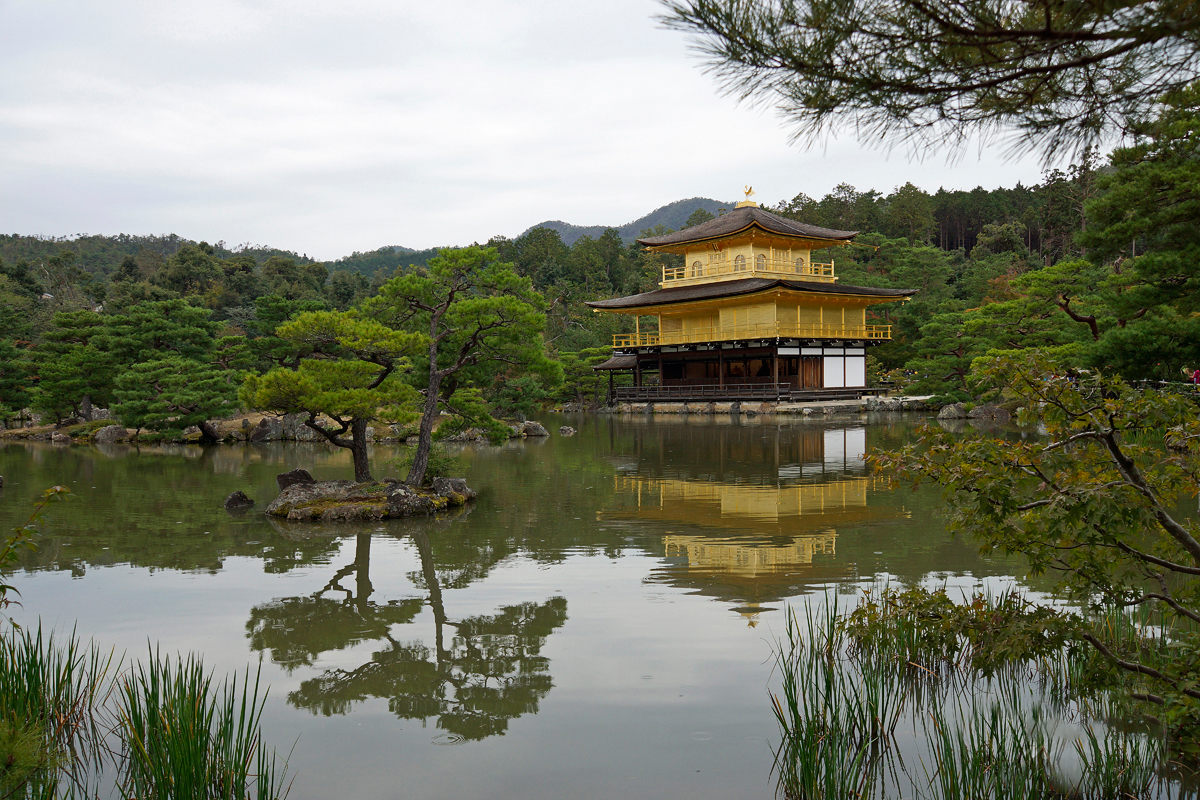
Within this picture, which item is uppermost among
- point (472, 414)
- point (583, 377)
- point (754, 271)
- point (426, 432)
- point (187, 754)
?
point (754, 271)

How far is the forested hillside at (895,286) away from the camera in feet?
41.4

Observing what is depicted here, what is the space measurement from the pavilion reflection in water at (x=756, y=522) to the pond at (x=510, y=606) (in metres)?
0.05

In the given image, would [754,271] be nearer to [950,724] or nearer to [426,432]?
[426,432]

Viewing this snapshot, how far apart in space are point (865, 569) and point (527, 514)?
4837 mm

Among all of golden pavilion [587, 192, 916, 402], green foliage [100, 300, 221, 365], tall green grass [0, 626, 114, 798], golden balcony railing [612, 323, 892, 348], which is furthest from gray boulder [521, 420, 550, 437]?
tall green grass [0, 626, 114, 798]

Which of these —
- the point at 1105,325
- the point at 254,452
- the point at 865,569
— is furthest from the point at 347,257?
the point at 865,569

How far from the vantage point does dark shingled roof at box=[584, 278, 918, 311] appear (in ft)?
101

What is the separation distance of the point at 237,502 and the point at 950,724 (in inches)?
399

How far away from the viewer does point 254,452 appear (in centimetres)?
2022

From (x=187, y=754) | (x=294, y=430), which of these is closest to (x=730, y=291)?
(x=294, y=430)

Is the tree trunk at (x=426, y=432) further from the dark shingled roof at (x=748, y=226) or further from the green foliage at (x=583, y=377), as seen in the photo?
the green foliage at (x=583, y=377)

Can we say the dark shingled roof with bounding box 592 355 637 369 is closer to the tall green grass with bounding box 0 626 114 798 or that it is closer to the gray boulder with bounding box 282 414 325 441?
the gray boulder with bounding box 282 414 325 441

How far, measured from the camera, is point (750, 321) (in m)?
32.9

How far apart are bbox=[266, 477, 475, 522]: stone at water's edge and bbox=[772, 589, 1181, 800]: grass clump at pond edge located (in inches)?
256
